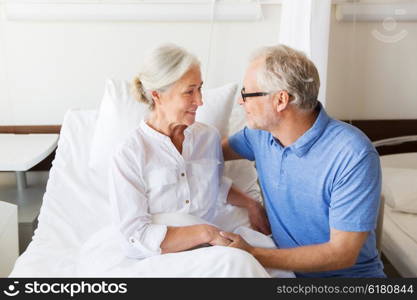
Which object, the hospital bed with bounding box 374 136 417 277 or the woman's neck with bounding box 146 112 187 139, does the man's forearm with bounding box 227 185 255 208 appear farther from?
the hospital bed with bounding box 374 136 417 277

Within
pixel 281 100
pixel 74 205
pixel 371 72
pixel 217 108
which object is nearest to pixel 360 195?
pixel 281 100

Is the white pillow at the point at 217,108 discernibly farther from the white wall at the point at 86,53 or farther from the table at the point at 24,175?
the table at the point at 24,175

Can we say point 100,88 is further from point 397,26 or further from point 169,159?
point 397,26

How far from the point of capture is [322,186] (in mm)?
1414

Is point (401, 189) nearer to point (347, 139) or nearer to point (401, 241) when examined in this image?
point (401, 241)

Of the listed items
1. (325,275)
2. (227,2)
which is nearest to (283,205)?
(325,275)

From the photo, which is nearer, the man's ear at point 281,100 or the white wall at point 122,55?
the man's ear at point 281,100

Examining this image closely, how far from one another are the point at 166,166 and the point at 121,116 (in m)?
0.50

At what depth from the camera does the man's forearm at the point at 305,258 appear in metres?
1.38

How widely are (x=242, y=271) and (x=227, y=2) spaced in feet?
4.85

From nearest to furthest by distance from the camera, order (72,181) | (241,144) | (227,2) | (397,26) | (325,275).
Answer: (325,275) < (241,144) < (72,181) < (227,2) < (397,26)

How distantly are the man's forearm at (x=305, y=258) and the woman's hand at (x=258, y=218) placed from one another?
0.30 m

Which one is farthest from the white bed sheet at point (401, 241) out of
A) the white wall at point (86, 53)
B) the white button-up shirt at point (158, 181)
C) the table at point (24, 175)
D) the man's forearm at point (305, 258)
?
the table at point (24, 175)

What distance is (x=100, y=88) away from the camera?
2422 mm
